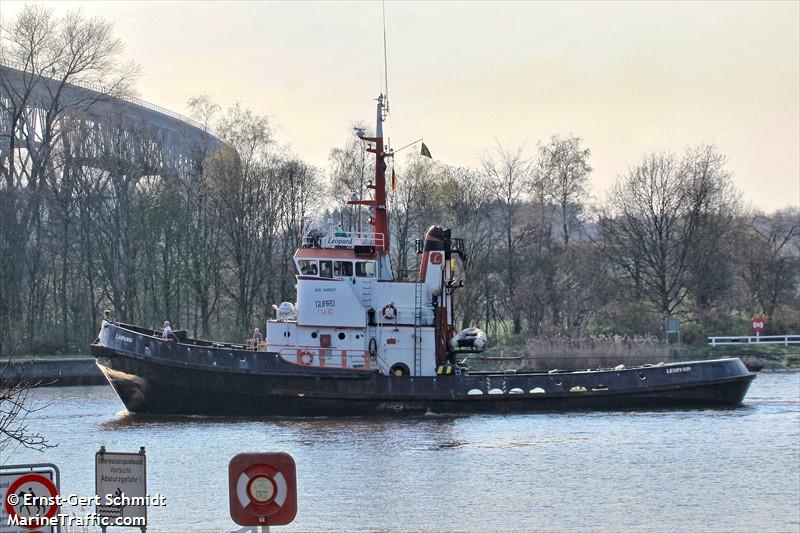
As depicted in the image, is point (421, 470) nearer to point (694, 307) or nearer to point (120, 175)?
point (120, 175)

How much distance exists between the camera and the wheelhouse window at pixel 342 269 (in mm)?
28422

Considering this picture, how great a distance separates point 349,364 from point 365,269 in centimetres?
243

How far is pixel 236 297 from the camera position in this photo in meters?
49.4

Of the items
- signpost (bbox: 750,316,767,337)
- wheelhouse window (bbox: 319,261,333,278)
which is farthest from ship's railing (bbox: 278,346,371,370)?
signpost (bbox: 750,316,767,337)

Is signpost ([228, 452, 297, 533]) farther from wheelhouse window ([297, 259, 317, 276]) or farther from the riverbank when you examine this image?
the riverbank

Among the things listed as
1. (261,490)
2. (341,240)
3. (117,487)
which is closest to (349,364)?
(341,240)

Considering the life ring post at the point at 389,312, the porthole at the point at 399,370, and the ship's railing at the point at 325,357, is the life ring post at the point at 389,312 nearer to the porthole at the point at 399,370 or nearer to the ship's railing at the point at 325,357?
the ship's railing at the point at 325,357

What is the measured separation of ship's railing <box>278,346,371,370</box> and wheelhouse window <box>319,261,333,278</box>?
1839 mm

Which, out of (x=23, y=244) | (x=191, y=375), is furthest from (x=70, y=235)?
(x=191, y=375)

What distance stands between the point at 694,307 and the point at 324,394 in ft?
90.6

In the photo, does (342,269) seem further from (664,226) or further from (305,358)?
(664,226)

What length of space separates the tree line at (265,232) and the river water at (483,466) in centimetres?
1641

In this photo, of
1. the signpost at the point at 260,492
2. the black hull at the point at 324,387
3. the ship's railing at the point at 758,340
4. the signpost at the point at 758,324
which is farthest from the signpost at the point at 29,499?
the signpost at the point at 758,324

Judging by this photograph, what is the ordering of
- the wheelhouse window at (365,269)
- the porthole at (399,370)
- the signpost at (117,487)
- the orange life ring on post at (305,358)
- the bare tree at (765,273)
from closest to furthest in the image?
the signpost at (117,487) → the orange life ring on post at (305,358) → the wheelhouse window at (365,269) → the porthole at (399,370) → the bare tree at (765,273)
